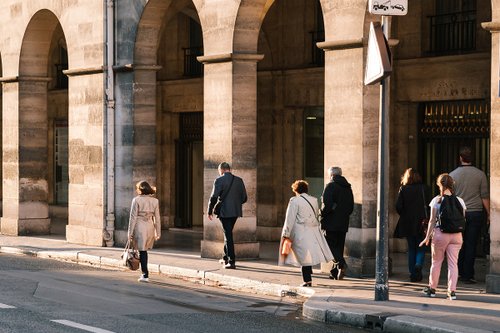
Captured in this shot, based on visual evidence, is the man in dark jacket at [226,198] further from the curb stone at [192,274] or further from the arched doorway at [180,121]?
the arched doorway at [180,121]

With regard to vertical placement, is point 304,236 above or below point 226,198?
below

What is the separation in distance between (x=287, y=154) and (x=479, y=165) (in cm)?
531

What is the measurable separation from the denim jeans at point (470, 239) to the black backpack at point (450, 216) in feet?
7.17

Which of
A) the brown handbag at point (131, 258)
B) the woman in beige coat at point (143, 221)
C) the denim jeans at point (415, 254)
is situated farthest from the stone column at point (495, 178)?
the brown handbag at point (131, 258)

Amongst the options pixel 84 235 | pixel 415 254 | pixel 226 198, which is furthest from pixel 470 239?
pixel 84 235

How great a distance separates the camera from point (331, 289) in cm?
1641

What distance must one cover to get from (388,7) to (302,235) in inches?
141

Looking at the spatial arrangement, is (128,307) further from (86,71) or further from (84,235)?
(86,71)

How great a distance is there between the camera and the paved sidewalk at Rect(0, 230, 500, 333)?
13379 mm

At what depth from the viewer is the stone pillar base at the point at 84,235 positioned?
2405 centimetres

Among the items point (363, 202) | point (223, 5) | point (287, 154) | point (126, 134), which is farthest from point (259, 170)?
point (363, 202)

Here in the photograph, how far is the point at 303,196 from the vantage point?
16.8 meters

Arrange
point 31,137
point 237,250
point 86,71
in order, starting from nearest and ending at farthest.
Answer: point 237,250, point 86,71, point 31,137

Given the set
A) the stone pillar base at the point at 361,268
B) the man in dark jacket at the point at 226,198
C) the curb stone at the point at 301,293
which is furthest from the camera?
the man in dark jacket at the point at 226,198
